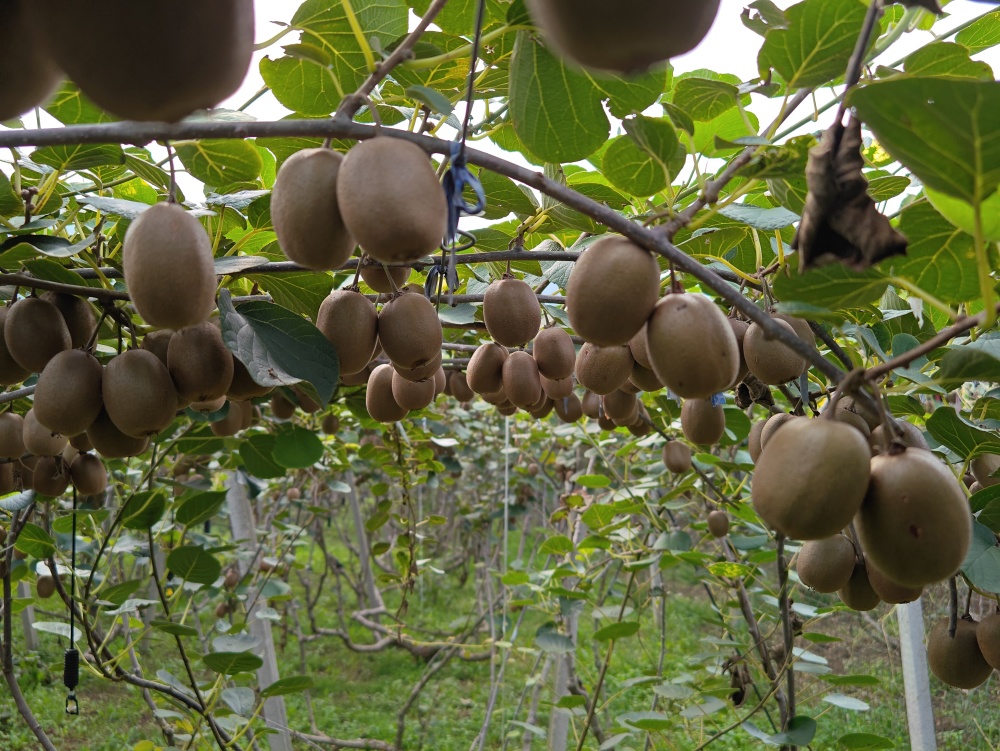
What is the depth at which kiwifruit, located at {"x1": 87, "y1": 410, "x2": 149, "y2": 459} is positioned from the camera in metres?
0.98

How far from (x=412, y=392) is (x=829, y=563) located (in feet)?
2.29

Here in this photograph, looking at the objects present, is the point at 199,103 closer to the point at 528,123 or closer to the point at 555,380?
the point at 528,123

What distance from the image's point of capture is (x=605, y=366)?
1.09 metres

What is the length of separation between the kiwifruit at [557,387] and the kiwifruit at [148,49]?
1.09m

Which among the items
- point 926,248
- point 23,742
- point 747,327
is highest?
point 926,248

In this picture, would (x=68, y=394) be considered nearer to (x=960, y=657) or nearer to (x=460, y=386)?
(x=460, y=386)

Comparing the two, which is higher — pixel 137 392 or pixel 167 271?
pixel 167 271

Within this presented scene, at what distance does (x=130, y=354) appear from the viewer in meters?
0.92

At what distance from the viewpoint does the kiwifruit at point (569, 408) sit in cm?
197

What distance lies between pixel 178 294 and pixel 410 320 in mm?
327

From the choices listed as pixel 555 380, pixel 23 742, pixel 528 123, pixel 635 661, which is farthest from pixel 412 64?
pixel 635 661

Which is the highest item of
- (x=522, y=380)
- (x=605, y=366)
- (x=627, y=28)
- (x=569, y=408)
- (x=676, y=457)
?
(x=627, y=28)

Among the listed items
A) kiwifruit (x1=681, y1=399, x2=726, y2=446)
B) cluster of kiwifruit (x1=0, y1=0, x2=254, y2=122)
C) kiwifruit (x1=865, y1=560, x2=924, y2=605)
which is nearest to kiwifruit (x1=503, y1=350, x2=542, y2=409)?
kiwifruit (x1=681, y1=399, x2=726, y2=446)

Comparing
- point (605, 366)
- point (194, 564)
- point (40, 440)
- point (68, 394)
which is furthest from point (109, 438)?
point (194, 564)
